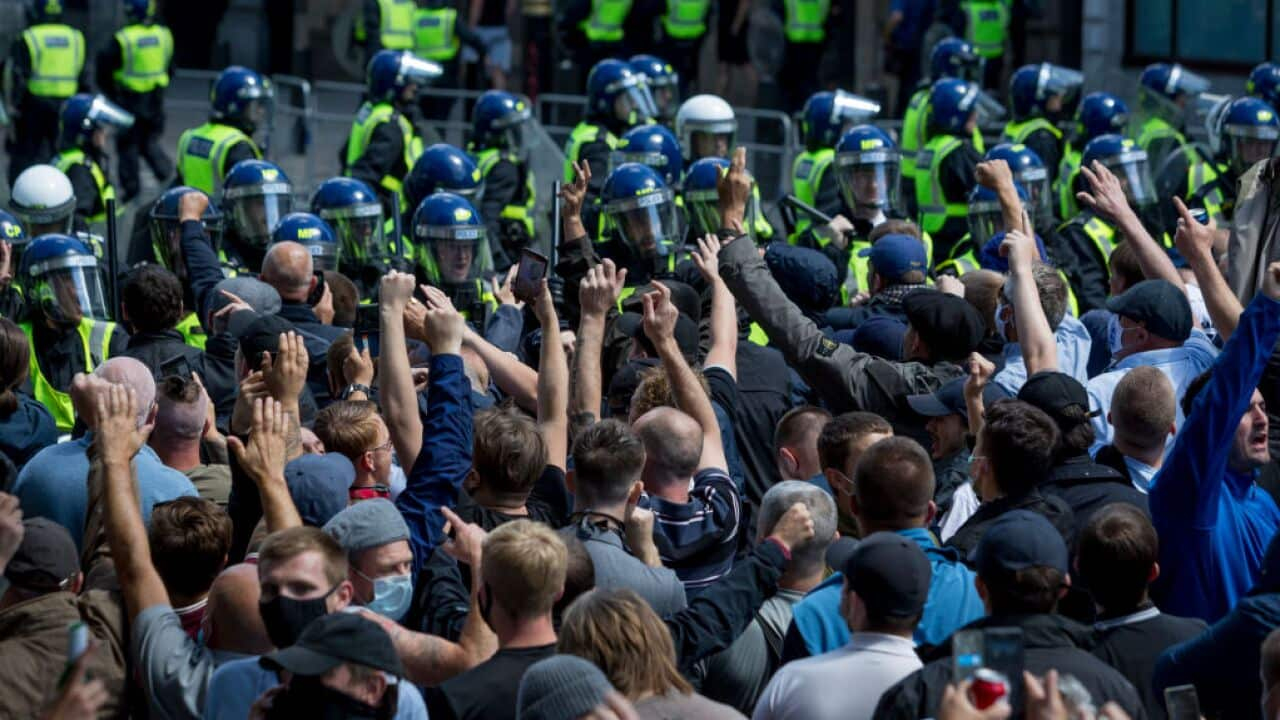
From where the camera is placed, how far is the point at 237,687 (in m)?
4.62

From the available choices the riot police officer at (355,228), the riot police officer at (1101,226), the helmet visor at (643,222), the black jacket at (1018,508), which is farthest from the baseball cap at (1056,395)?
the riot police officer at (355,228)

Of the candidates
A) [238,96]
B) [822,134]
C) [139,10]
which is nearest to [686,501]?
[238,96]

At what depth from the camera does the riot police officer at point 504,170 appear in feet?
46.0

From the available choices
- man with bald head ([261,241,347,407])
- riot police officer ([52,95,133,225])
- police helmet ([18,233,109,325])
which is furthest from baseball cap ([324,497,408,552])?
riot police officer ([52,95,133,225])

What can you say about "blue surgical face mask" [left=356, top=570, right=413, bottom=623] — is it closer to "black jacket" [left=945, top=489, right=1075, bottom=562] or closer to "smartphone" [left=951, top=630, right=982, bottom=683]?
"black jacket" [left=945, top=489, right=1075, bottom=562]

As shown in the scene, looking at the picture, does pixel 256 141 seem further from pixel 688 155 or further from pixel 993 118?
pixel 993 118

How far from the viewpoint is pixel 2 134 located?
759 inches

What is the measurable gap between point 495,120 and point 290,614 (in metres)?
10.1

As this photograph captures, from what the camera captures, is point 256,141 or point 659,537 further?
point 256,141

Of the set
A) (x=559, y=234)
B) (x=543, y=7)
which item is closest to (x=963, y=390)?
(x=559, y=234)

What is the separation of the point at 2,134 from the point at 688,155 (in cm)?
812

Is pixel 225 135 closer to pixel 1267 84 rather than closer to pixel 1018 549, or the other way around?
pixel 1267 84

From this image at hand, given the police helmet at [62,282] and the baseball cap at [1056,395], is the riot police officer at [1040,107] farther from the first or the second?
the baseball cap at [1056,395]

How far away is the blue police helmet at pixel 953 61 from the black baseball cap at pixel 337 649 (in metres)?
A: 12.5
